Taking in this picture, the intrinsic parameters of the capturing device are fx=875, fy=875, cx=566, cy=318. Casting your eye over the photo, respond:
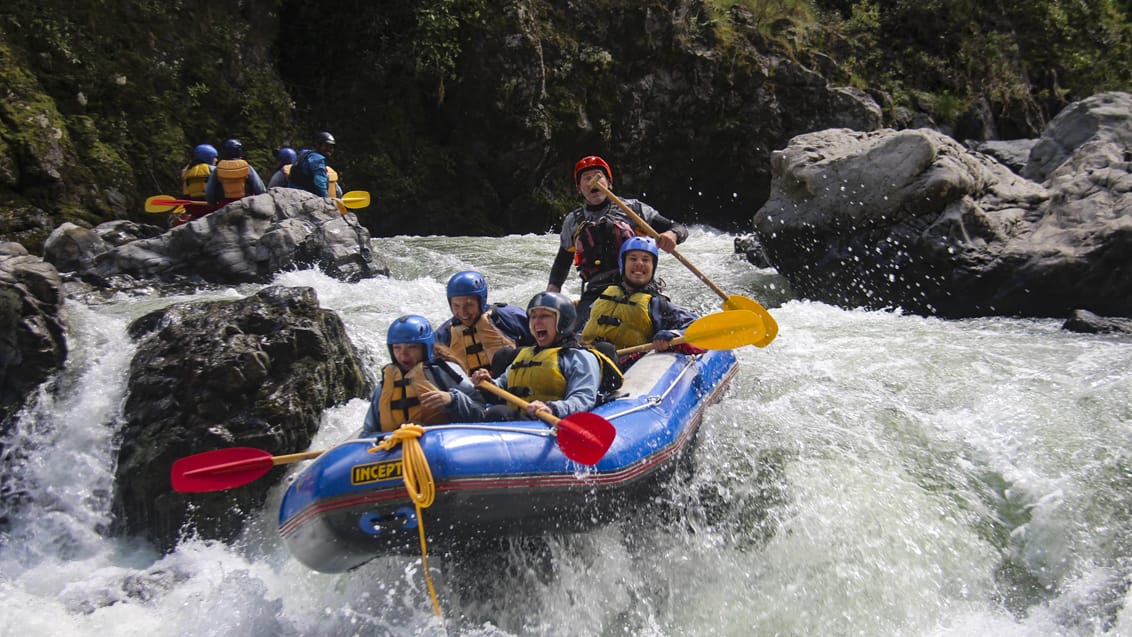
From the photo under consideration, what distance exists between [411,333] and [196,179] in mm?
5798

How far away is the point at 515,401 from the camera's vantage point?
12.1ft

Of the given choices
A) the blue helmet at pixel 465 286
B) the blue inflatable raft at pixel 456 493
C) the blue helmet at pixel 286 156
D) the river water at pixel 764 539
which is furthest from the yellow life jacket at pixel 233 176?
the blue inflatable raft at pixel 456 493

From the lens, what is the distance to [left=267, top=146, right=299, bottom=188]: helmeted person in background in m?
9.45

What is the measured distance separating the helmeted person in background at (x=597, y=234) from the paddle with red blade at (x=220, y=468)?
2280 mm

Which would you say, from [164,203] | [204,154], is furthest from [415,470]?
[204,154]

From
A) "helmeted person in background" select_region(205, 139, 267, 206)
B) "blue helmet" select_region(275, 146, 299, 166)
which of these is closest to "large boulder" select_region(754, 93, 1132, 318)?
"helmeted person in background" select_region(205, 139, 267, 206)

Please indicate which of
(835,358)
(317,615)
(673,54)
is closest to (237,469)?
(317,615)

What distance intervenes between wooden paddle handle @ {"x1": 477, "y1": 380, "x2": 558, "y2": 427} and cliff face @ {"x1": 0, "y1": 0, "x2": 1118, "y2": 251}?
631cm

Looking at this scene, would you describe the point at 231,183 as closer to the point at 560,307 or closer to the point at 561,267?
the point at 561,267

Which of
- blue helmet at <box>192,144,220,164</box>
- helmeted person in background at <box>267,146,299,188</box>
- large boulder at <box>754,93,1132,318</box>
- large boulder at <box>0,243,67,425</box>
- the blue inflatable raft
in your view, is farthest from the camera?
helmeted person in background at <box>267,146,299,188</box>

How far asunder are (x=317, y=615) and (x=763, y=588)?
2006 millimetres

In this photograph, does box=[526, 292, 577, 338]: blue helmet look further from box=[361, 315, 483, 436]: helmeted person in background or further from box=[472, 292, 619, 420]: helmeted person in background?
box=[361, 315, 483, 436]: helmeted person in background

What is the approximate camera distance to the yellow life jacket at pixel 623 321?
5.00m

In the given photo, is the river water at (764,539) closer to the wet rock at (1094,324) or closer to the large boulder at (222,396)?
the large boulder at (222,396)
